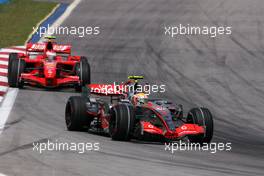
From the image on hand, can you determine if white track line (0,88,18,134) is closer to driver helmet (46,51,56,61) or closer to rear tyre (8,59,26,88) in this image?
rear tyre (8,59,26,88)

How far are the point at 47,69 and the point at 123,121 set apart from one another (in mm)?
8330

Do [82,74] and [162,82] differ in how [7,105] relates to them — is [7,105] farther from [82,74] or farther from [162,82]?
[162,82]

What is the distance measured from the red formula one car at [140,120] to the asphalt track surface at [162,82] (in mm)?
269

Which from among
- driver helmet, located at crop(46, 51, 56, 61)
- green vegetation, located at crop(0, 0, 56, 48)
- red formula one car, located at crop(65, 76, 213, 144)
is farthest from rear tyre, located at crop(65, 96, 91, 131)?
green vegetation, located at crop(0, 0, 56, 48)

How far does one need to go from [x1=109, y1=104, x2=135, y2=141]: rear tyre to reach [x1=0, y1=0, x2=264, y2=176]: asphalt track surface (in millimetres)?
218

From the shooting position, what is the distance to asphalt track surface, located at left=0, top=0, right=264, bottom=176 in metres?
13.4

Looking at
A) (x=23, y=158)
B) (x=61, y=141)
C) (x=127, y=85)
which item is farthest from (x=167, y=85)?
(x=23, y=158)

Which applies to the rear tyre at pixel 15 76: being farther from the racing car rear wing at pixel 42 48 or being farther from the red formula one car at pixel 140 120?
the red formula one car at pixel 140 120

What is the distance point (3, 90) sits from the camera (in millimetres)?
23344

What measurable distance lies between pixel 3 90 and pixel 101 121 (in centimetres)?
656

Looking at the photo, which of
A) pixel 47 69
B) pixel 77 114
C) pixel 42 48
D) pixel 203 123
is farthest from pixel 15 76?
pixel 203 123

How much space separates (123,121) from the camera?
16.0 m

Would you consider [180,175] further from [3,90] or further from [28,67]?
[28,67]

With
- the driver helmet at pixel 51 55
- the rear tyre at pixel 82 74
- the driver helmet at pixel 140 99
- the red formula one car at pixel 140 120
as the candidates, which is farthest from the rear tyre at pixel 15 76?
the driver helmet at pixel 140 99
